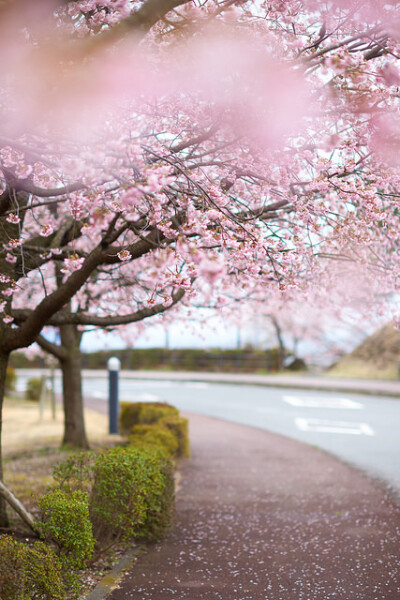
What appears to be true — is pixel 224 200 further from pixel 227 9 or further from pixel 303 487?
pixel 303 487

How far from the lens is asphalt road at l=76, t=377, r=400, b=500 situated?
36.6ft

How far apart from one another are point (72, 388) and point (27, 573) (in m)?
7.13

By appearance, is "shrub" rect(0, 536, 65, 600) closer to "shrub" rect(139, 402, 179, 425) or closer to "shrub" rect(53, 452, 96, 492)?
"shrub" rect(53, 452, 96, 492)

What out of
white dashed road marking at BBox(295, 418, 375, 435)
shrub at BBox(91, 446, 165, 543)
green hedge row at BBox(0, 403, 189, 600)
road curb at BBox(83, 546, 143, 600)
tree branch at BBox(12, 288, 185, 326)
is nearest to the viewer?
green hedge row at BBox(0, 403, 189, 600)

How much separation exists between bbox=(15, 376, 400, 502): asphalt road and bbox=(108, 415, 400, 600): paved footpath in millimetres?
999

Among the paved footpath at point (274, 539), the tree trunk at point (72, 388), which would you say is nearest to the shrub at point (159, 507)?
the paved footpath at point (274, 539)

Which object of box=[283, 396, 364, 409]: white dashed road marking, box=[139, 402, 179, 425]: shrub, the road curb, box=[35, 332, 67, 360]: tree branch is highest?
A: box=[35, 332, 67, 360]: tree branch

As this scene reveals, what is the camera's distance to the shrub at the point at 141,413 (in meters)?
11.2

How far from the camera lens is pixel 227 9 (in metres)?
4.69

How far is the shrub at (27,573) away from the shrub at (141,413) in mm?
6959

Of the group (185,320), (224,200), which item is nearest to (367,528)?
(224,200)

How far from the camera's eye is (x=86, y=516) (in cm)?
470

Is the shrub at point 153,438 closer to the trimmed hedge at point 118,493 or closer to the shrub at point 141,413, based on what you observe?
the shrub at point 141,413

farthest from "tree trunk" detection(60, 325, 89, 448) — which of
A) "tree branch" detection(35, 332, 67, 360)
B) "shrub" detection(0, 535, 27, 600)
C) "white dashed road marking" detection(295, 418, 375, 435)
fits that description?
"shrub" detection(0, 535, 27, 600)
